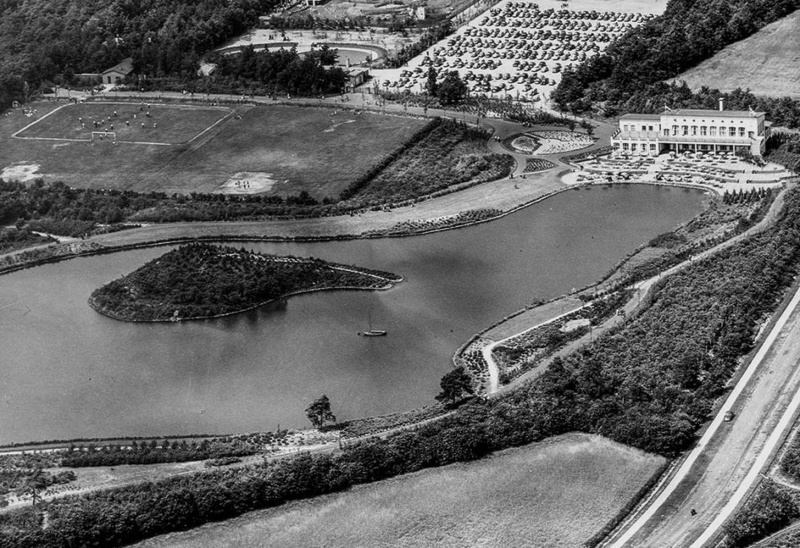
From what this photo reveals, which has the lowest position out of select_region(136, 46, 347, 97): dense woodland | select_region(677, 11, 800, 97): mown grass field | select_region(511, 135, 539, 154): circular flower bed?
select_region(511, 135, 539, 154): circular flower bed

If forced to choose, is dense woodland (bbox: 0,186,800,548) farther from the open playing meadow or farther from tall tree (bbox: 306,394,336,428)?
the open playing meadow

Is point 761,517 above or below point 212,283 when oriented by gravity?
above

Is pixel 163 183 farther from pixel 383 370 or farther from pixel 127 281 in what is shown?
pixel 383 370

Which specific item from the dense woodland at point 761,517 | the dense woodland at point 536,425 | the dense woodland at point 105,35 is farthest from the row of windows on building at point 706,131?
the dense woodland at point 761,517

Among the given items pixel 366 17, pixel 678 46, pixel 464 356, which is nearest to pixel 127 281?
pixel 464 356

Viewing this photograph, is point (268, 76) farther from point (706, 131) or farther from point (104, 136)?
point (706, 131)

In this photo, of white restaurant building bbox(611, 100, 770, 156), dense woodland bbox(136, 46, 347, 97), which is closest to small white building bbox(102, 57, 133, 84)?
dense woodland bbox(136, 46, 347, 97)

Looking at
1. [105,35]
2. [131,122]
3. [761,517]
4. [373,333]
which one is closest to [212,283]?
[373,333]
